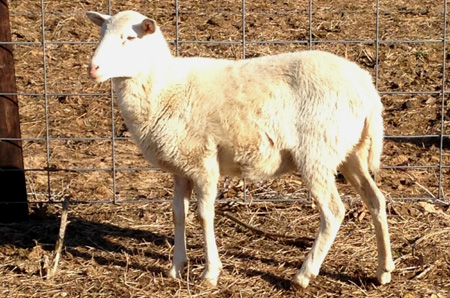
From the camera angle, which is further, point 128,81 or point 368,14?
point 368,14

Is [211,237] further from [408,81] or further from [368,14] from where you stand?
[368,14]

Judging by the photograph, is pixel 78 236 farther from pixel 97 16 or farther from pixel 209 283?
pixel 97 16

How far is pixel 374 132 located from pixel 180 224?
1340 millimetres

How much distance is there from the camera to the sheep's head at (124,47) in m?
4.27

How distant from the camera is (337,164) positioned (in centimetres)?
452

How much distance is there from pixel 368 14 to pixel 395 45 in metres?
0.78

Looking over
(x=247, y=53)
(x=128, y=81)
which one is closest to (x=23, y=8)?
(x=247, y=53)

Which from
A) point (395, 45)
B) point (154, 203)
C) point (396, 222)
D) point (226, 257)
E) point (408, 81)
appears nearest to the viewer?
point (226, 257)

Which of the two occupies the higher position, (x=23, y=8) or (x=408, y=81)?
(x=23, y=8)

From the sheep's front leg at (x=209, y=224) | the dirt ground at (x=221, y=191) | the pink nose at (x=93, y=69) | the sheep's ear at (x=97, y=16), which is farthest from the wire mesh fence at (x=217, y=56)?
the sheep's front leg at (x=209, y=224)

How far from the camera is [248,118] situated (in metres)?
4.52

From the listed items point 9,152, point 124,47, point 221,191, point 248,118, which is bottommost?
point 221,191

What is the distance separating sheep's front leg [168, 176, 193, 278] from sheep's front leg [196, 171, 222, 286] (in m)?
0.19

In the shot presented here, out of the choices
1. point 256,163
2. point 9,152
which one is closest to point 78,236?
point 9,152
